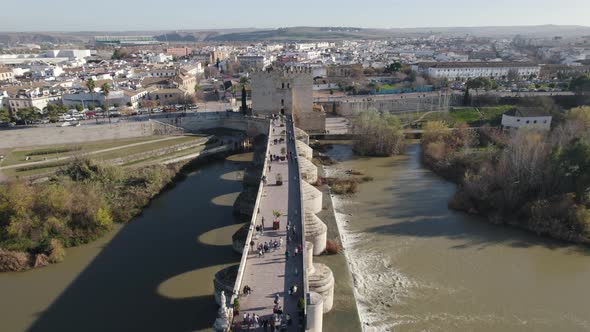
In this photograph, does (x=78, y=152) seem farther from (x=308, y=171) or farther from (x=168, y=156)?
(x=308, y=171)

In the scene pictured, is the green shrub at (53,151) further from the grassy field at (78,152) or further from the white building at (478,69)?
the white building at (478,69)

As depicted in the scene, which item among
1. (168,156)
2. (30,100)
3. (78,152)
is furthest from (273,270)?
(30,100)

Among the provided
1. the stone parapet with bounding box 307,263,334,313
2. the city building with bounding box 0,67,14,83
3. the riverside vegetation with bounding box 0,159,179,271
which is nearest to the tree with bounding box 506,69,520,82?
the riverside vegetation with bounding box 0,159,179,271

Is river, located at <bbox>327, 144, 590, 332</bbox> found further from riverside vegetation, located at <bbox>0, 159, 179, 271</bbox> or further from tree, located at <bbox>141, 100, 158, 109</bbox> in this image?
tree, located at <bbox>141, 100, 158, 109</bbox>

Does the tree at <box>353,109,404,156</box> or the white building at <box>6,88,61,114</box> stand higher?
the white building at <box>6,88,61,114</box>

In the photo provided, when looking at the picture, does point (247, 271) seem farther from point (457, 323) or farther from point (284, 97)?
point (284, 97)
